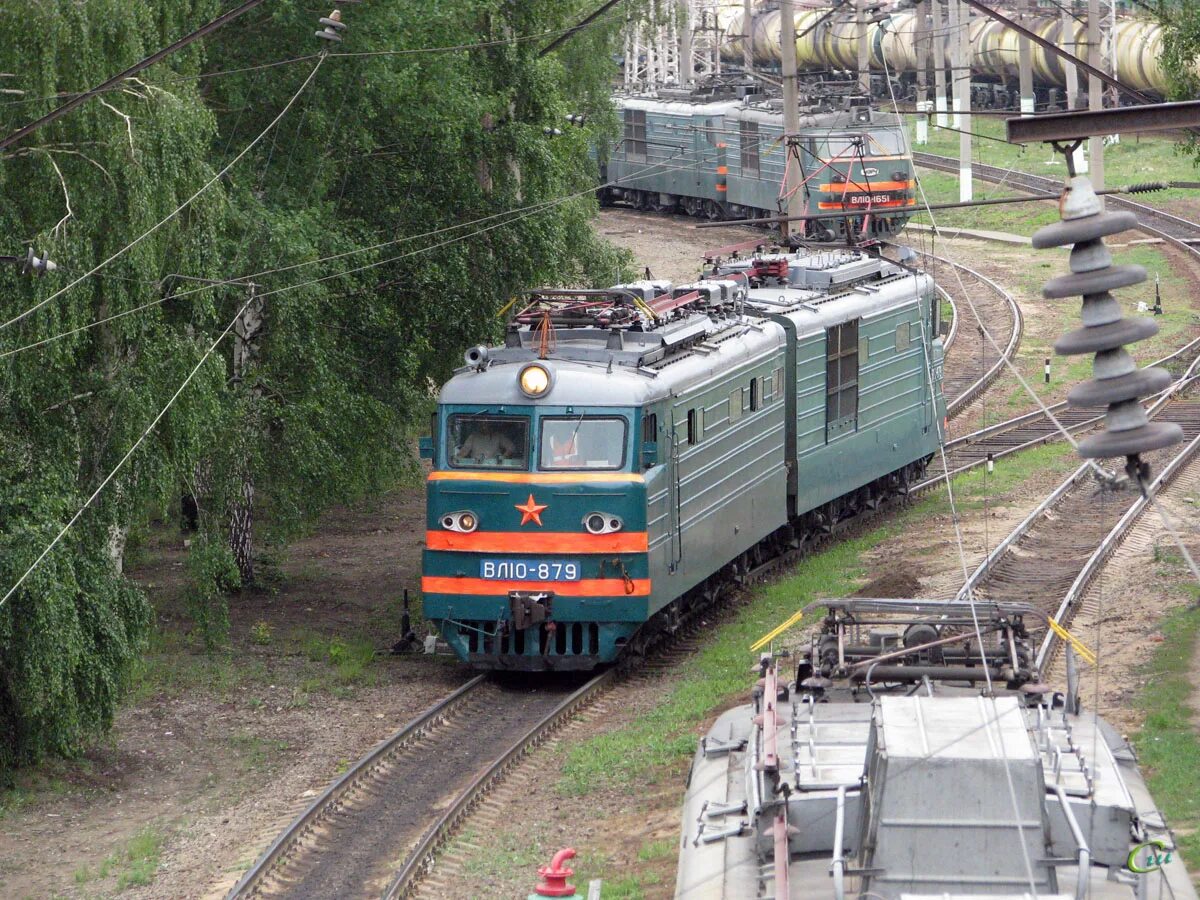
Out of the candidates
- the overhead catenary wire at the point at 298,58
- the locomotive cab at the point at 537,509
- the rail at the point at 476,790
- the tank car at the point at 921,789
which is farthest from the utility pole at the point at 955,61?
the tank car at the point at 921,789

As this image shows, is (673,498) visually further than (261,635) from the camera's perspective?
No

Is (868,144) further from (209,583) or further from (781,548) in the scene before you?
(209,583)

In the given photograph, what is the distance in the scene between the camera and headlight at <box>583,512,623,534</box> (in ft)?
56.3

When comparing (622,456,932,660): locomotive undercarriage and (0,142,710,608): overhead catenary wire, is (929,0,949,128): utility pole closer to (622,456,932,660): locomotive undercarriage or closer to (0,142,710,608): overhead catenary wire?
(622,456,932,660): locomotive undercarriage

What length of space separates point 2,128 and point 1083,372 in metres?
23.3

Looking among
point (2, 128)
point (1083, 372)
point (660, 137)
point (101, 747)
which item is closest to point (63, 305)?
point (2, 128)

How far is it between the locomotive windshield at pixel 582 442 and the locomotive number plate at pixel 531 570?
884 millimetres

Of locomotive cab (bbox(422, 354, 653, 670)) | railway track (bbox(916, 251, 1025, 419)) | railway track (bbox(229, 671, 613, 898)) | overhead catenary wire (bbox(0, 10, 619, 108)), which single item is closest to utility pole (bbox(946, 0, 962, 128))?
railway track (bbox(916, 251, 1025, 419))

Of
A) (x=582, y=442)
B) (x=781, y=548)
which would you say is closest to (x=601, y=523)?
(x=582, y=442)

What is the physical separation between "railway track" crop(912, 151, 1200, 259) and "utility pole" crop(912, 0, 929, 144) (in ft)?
24.8

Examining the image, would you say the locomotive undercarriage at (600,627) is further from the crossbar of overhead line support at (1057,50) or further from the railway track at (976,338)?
the railway track at (976,338)

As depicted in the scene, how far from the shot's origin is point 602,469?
17.3 m

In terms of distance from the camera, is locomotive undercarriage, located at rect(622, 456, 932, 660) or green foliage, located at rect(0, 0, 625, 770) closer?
green foliage, located at rect(0, 0, 625, 770)

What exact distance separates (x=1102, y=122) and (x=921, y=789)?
2.84 meters
